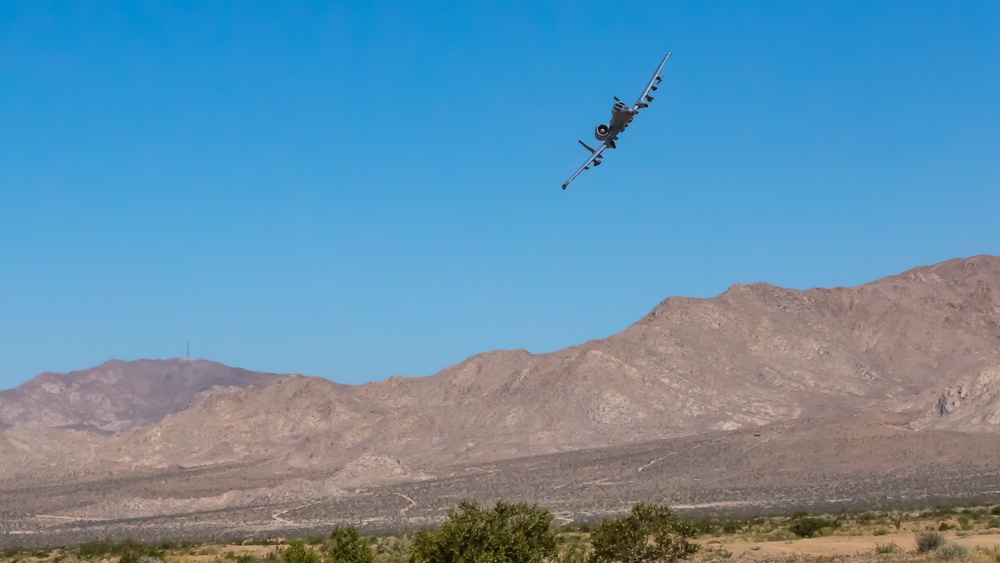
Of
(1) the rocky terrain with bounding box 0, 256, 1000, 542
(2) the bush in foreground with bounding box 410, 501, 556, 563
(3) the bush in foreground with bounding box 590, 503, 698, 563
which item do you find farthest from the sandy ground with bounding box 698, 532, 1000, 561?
(1) the rocky terrain with bounding box 0, 256, 1000, 542

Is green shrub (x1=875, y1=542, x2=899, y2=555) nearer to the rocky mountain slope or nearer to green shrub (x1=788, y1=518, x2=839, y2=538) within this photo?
green shrub (x1=788, y1=518, x2=839, y2=538)

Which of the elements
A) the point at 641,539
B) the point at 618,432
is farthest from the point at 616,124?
the point at 618,432

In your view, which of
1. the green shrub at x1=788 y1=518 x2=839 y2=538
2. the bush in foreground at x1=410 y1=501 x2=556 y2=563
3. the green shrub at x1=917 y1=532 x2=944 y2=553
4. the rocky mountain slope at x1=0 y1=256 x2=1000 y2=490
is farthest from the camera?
the rocky mountain slope at x1=0 y1=256 x2=1000 y2=490

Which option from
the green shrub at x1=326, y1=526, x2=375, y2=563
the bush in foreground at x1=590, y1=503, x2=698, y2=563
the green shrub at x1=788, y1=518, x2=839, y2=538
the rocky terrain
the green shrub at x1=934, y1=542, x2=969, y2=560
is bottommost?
the green shrub at x1=934, y1=542, x2=969, y2=560

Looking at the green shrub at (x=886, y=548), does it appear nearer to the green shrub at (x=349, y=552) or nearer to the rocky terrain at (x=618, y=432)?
the green shrub at (x=349, y=552)

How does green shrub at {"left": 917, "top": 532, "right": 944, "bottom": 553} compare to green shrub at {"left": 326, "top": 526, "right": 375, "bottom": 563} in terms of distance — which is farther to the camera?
green shrub at {"left": 917, "top": 532, "right": 944, "bottom": 553}

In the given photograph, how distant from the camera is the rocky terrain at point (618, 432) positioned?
3467 inches

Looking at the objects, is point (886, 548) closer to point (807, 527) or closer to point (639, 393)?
point (807, 527)

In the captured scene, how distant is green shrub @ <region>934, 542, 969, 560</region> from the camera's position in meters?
29.9

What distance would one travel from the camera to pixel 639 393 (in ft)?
411

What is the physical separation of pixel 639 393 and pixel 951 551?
312ft

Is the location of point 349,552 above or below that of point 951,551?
above

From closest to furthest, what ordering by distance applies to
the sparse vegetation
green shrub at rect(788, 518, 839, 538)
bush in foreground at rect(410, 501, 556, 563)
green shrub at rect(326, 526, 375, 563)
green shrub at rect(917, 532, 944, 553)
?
bush in foreground at rect(410, 501, 556, 563), the sparse vegetation, green shrub at rect(326, 526, 375, 563), green shrub at rect(917, 532, 944, 553), green shrub at rect(788, 518, 839, 538)

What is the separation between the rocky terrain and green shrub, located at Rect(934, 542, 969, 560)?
40.4 meters
